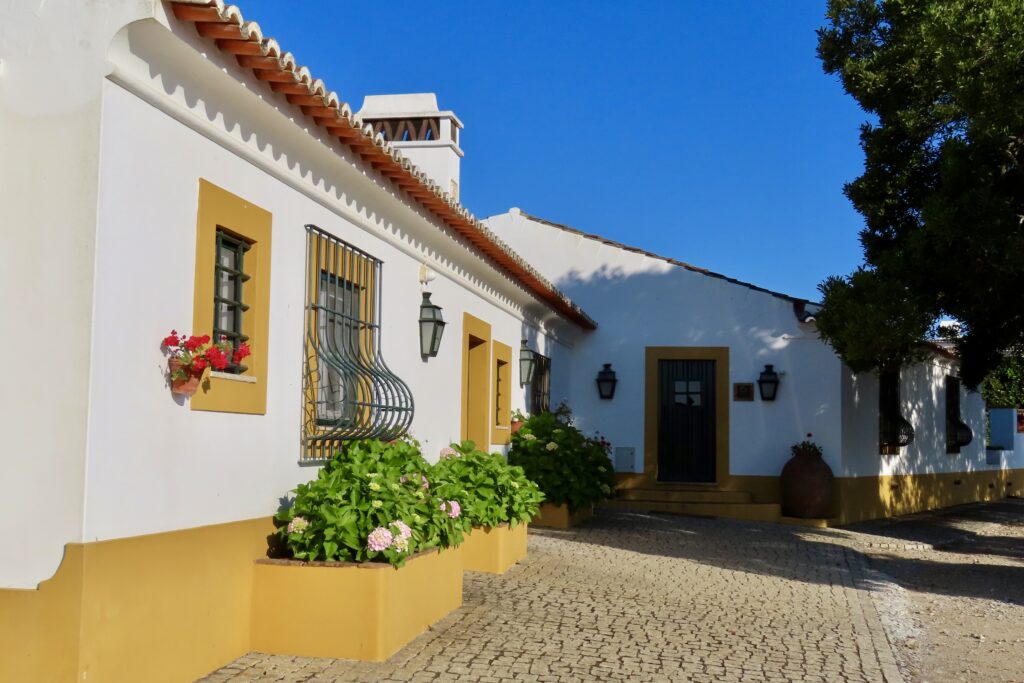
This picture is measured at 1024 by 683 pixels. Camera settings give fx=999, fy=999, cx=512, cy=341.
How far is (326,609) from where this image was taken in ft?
17.3

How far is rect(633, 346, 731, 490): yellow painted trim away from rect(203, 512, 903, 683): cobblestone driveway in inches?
150

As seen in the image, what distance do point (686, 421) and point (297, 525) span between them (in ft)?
34.1

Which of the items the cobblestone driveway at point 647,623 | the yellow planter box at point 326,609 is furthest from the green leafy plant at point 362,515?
the cobblestone driveway at point 647,623

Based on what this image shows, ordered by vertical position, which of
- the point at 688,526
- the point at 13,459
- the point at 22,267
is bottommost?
the point at 688,526

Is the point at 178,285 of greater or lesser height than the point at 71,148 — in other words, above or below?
below

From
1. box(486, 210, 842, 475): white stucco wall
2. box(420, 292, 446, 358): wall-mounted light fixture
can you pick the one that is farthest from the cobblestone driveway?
box(486, 210, 842, 475): white stucco wall

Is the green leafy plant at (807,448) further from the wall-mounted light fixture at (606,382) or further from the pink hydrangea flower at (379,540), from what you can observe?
the pink hydrangea flower at (379,540)

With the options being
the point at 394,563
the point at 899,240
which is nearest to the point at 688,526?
the point at 899,240

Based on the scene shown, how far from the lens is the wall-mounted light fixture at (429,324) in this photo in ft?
27.5

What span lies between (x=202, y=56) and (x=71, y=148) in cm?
83

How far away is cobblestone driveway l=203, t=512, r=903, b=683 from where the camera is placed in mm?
5359

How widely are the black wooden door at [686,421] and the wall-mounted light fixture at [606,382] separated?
27.7 inches

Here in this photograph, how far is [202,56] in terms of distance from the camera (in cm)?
472

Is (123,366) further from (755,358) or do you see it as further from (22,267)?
(755,358)
